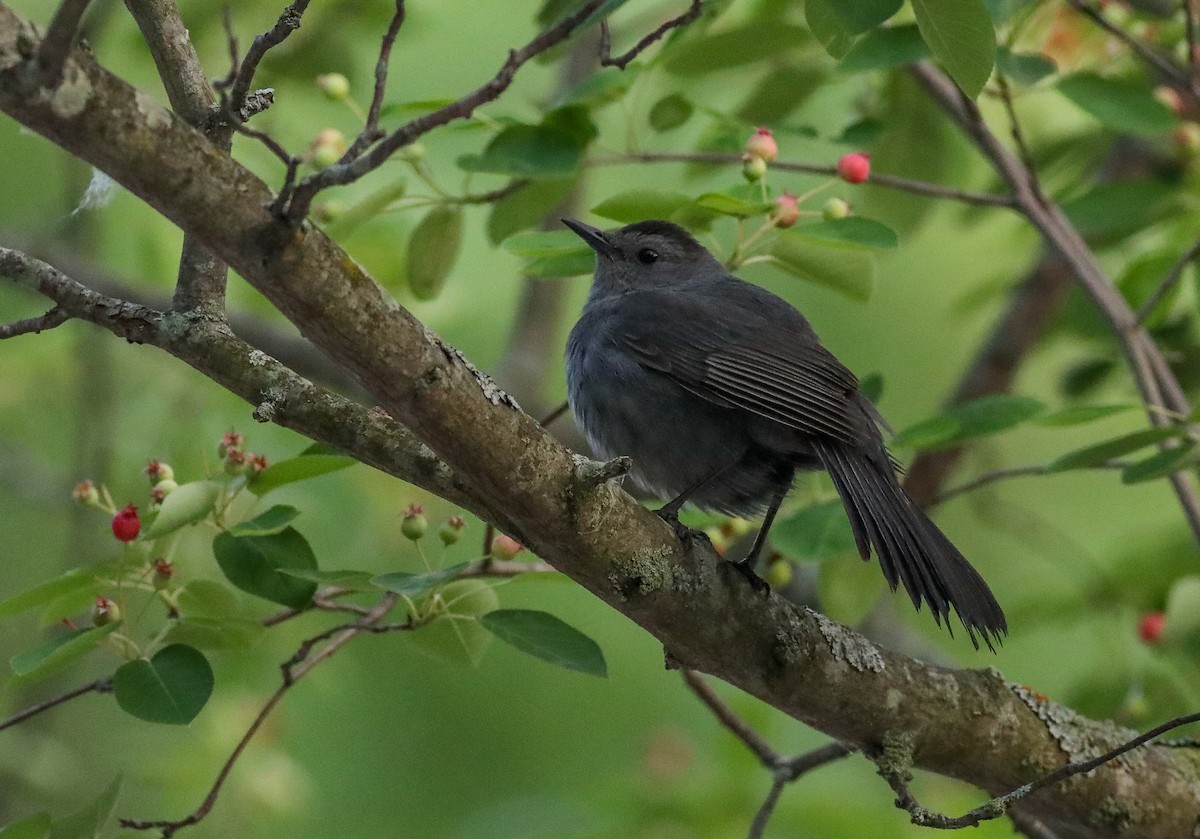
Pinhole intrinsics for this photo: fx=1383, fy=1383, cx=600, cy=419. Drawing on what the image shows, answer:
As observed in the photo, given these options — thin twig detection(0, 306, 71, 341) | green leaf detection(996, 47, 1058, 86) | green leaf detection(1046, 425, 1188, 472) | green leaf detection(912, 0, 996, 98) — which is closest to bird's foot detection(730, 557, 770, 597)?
green leaf detection(1046, 425, 1188, 472)

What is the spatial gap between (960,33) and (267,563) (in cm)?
167

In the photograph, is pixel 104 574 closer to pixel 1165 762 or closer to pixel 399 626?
pixel 399 626

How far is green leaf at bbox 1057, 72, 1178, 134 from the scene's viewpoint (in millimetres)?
3773

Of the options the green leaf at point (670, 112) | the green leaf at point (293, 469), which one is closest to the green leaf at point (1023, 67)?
the green leaf at point (670, 112)

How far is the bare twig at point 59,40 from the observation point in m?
1.71

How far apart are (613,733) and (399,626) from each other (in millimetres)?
4269

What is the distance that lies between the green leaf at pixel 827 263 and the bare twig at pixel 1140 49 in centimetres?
89

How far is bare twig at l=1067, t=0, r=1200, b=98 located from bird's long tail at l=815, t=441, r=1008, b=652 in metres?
1.33

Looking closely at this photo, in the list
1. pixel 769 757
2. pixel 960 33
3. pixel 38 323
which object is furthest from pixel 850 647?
pixel 38 323

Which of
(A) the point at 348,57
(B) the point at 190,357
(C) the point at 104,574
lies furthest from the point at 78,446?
(B) the point at 190,357

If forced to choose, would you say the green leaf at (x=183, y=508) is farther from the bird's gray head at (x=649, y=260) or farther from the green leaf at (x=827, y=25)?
the bird's gray head at (x=649, y=260)

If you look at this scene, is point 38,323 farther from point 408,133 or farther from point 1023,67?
point 1023,67

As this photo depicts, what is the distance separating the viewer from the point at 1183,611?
12.9 ft

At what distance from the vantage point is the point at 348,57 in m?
4.57
